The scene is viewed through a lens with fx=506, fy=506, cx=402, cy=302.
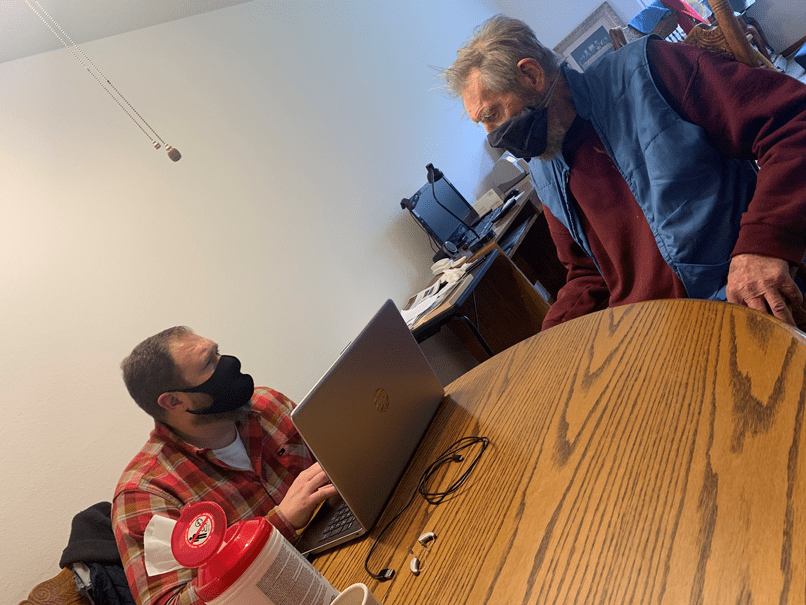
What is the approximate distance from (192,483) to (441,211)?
85.9 inches

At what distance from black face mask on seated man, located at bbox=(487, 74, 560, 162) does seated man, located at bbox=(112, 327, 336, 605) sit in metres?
1.04

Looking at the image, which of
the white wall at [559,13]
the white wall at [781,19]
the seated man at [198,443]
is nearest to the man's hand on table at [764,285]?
the seated man at [198,443]

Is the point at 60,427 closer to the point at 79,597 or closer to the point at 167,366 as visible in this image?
the point at 167,366

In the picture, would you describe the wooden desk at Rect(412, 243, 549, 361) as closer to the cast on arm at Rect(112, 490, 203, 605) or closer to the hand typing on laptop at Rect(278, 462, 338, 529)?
the hand typing on laptop at Rect(278, 462, 338, 529)

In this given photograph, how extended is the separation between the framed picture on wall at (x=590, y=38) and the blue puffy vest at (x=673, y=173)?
4060 millimetres

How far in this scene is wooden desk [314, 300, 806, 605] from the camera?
0.48m

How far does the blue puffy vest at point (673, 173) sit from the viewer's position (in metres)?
1.18

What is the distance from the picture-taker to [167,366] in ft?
5.02

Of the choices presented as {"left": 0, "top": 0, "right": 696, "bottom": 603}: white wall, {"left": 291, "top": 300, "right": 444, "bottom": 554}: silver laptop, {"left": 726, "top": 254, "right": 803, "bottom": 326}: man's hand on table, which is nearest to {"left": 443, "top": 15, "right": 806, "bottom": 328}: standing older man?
{"left": 726, "top": 254, "right": 803, "bottom": 326}: man's hand on table

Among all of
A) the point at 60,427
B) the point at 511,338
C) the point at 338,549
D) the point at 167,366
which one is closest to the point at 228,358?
the point at 167,366

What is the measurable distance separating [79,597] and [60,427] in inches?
29.2

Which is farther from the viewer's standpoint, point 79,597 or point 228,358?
point 228,358

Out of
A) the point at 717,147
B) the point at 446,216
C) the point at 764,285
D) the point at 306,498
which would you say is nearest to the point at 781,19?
the point at 446,216

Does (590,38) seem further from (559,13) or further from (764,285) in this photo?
(764,285)
